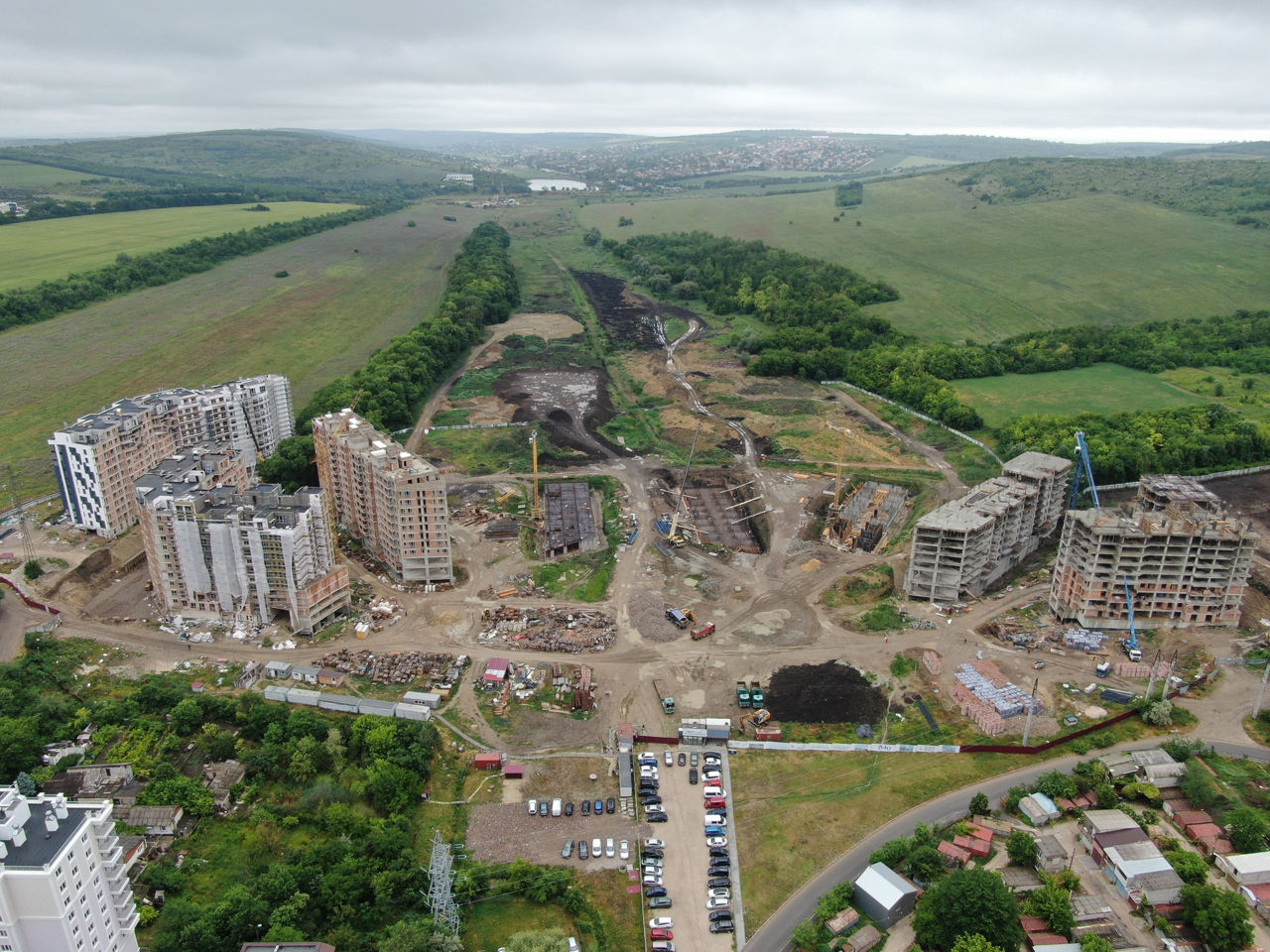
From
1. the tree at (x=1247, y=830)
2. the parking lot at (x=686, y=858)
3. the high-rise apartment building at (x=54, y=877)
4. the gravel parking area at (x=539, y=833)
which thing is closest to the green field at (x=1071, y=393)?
the tree at (x=1247, y=830)

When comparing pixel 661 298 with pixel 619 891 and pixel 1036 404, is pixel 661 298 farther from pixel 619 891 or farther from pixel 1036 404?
pixel 619 891

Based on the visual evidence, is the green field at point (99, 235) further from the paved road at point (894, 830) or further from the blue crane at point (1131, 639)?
the blue crane at point (1131, 639)

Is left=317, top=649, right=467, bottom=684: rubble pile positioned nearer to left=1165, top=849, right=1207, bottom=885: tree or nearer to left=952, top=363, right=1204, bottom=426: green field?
left=1165, top=849, right=1207, bottom=885: tree

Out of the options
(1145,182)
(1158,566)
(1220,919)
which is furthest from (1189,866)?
(1145,182)

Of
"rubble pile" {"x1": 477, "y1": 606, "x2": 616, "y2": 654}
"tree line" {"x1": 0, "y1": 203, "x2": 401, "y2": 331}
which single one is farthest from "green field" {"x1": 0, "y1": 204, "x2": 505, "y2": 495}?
"rubble pile" {"x1": 477, "y1": 606, "x2": 616, "y2": 654}

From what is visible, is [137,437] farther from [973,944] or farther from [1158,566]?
[1158,566]

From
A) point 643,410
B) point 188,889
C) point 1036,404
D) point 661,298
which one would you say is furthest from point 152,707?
point 661,298
